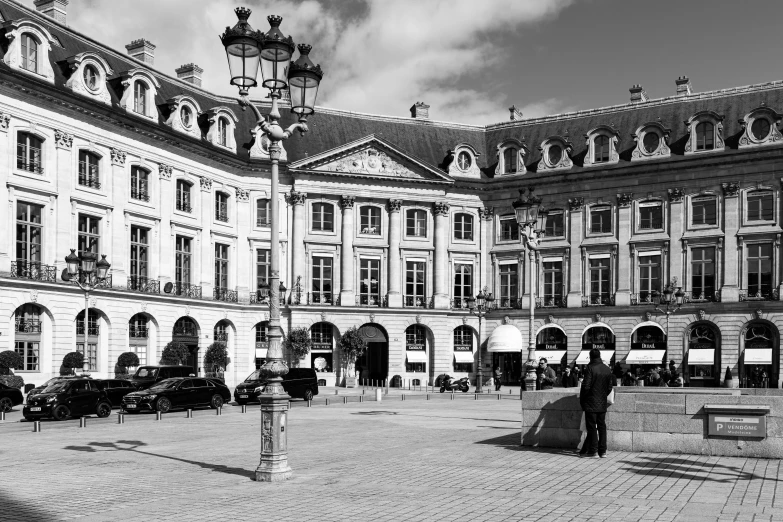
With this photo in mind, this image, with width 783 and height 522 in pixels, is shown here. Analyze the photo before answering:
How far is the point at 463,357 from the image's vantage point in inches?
2667

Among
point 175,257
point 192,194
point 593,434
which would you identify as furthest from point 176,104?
point 593,434

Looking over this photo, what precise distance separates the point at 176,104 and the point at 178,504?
46656 millimetres

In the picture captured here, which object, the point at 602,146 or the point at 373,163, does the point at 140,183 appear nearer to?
the point at 373,163

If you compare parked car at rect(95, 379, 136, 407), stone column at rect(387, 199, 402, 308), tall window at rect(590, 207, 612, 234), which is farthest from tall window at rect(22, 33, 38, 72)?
tall window at rect(590, 207, 612, 234)

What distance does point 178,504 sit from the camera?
1345cm

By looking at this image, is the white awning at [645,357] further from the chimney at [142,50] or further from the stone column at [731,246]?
the chimney at [142,50]

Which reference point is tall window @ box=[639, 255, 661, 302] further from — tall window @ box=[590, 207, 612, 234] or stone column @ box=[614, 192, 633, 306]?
tall window @ box=[590, 207, 612, 234]

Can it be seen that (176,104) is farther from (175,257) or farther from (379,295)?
(379,295)

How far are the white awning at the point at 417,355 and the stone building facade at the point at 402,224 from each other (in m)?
0.73

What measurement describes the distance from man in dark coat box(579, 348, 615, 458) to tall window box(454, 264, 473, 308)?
50.5m

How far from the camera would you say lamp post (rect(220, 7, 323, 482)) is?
15.4 metres

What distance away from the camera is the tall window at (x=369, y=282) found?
217ft

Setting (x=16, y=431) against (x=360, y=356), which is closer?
(x=16, y=431)

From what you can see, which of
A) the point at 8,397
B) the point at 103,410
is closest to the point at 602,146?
the point at 103,410
